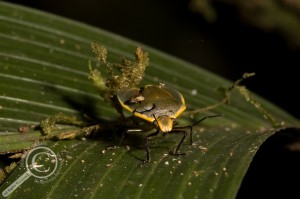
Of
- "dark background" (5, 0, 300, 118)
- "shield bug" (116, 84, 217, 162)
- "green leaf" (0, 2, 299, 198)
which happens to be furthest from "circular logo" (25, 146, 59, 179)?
"dark background" (5, 0, 300, 118)

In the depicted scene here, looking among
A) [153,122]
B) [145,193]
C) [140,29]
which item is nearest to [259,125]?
[153,122]

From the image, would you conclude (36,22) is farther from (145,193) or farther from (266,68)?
(266,68)

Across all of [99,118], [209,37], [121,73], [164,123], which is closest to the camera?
[164,123]

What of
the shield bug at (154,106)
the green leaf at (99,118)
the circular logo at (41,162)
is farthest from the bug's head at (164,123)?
the circular logo at (41,162)

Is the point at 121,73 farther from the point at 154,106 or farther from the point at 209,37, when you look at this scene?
the point at 209,37

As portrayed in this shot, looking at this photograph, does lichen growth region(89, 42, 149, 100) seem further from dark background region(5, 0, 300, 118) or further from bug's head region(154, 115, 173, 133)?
dark background region(5, 0, 300, 118)

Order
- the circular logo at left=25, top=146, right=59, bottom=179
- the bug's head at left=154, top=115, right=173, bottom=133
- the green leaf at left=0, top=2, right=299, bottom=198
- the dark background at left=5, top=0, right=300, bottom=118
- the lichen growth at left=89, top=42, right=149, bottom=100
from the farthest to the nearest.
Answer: the dark background at left=5, top=0, right=300, bottom=118, the lichen growth at left=89, top=42, right=149, bottom=100, the bug's head at left=154, top=115, right=173, bottom=133, the circular logo at left=25, top=146, right=59, bottom=179, the green leaf at left=0, top=2, right=299, bottom=198

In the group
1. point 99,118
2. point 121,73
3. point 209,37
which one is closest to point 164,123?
point 121,73
